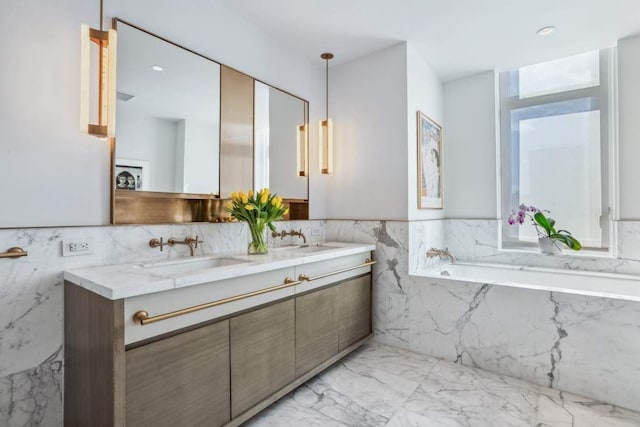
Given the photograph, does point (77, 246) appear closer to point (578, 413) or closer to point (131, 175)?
point (131, 175)

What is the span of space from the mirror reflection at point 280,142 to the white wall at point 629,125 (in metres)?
2.64

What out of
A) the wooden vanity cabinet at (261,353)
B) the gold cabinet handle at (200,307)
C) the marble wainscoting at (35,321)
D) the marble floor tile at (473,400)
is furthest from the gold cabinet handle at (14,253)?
the marble floor tile at (473,400)

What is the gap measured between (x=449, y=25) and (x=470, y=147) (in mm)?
1361

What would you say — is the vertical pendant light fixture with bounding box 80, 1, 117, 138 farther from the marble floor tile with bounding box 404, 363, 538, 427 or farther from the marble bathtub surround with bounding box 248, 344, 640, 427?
the marble floor tile with bounding box 404, 363, 538, 427

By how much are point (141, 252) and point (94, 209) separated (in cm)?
33

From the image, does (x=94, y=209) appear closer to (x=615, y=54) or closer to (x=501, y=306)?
(x=501, y=306)

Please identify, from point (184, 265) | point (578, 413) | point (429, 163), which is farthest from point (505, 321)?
point (184, 265)

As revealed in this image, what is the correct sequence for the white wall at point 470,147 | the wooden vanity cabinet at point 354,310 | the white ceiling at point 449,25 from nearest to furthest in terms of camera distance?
the white ceiling at point 449,25, the wooden vanity cabinet at point 354,310, the white wall at point 470,147

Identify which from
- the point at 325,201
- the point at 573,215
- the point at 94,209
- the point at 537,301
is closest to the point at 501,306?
the point at 537,301

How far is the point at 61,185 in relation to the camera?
1.54 m

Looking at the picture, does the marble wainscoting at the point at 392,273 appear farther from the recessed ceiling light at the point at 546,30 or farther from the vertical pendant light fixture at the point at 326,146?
the recessed ceiling light at the point at 546,30

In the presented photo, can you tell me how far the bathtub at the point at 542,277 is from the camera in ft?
8.32

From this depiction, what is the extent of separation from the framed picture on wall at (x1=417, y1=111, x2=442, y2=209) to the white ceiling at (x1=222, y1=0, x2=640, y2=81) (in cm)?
65

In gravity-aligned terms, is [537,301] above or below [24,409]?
above
